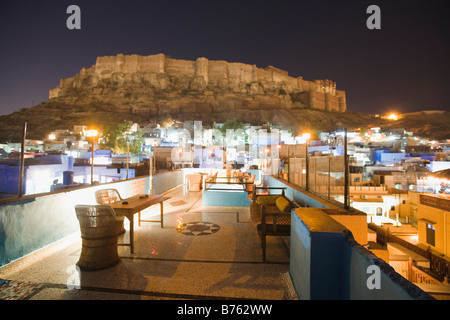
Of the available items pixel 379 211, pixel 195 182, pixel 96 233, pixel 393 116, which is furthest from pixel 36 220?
pixel 393 116

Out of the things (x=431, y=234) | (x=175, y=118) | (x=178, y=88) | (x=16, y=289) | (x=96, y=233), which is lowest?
(x=431, y=234)

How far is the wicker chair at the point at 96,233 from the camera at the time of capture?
3.31m

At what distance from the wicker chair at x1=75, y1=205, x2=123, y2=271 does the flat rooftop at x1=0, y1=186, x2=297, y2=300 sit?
138 mm

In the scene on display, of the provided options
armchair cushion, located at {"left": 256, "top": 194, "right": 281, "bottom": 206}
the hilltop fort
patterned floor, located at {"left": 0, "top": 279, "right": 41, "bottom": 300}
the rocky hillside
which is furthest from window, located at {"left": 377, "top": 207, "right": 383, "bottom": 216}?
the hilltop fort

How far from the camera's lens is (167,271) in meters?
3.36

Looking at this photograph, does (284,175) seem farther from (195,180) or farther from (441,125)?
(441,125)

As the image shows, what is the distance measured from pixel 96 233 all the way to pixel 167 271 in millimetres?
1190

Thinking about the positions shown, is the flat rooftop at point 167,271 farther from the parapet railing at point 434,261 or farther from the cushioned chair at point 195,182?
the parapet railing at point 434,261

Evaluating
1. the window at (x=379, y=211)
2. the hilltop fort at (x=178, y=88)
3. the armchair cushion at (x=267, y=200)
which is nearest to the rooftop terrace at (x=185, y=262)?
the armchair cushion at (x=267, y=200)

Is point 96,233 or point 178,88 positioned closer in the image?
point 96,233

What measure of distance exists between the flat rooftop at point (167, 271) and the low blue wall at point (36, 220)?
0.57 feet

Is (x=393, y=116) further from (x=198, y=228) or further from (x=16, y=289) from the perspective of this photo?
(x=16, y=289)

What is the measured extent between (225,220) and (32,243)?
4045mm

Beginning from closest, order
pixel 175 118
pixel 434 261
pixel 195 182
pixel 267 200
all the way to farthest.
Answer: pixel 267 200 < pixel 195 182 < pixel 434 261 < pixel 175 118
